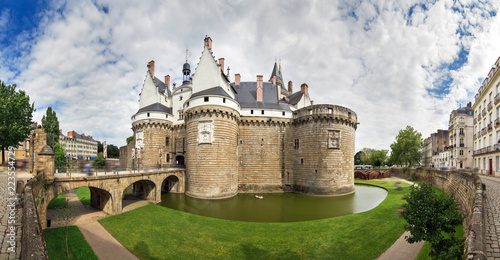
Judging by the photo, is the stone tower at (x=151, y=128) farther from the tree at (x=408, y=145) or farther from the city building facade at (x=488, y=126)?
the tree at (x=408, y=145)

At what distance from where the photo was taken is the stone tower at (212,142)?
24906 mm

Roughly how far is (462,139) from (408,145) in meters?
9.29

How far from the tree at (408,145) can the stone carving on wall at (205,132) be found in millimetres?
48071

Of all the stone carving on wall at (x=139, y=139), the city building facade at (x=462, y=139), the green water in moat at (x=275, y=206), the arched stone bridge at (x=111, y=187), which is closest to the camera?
the arched stone bridge at (x=111, y=187)

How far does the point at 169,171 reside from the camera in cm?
2550

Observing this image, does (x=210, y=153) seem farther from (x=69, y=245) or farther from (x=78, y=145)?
(x=78, y=145)

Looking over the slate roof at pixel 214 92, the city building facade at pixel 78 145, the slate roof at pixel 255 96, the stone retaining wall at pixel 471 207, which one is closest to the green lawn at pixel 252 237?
the stone retaining wall at pixel 471 207

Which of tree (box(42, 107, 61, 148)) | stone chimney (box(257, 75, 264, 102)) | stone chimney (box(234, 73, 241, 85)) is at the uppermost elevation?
stone chimney (box(234, 73, 241, 85))

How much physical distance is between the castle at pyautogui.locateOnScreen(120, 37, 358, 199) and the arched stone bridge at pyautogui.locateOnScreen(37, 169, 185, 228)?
84.4 inches

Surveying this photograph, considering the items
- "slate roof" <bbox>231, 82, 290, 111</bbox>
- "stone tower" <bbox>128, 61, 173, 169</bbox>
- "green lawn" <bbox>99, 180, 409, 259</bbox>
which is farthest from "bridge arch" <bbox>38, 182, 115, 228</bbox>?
"slate roof" <bbox>231, 82, 290, 111</bbox>

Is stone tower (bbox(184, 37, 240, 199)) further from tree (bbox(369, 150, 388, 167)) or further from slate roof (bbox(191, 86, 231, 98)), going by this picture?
tree (bbox(369, 150, 388, 167))

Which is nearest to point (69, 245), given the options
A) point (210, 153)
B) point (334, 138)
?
point (210, 153)

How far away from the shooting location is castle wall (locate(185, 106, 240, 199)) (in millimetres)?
24859

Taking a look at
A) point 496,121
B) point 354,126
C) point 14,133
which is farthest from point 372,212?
point 14,133
